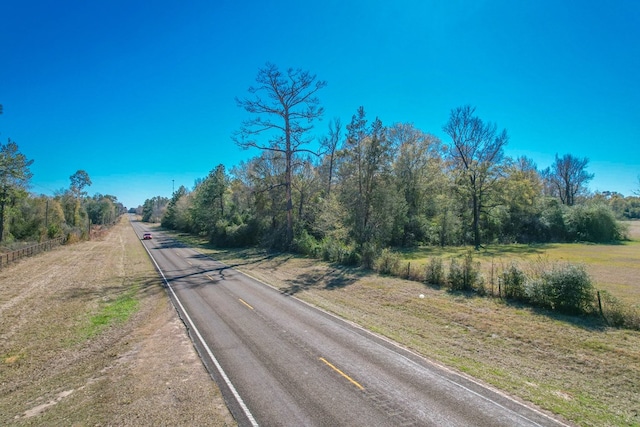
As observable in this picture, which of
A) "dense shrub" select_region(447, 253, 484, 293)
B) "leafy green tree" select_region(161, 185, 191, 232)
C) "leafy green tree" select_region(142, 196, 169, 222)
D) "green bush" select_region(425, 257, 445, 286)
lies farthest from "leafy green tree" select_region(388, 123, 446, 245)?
"leafy green tree" select_region(142, 196, 169, 222)

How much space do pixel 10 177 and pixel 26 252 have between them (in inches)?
534

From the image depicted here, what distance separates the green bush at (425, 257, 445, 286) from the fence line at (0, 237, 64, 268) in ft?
115

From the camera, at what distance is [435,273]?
1991cm

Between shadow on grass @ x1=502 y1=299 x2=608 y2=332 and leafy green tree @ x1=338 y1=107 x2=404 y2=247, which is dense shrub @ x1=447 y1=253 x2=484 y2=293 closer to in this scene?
shadow on grass @ x1=502 y1=299 x2=608 y2=332

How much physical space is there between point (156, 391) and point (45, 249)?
145 feet

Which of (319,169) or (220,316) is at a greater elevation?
(319,169)

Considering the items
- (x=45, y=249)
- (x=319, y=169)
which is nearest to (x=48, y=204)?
(x=45, y=249)

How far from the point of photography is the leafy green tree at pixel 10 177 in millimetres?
38750

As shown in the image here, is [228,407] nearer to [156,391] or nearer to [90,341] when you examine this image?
[156,391]

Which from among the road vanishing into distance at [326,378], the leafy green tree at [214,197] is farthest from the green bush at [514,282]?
the leafy green tree at [214,197]

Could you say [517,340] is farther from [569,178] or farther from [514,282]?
[569,178]

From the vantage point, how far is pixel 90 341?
12.2 metres

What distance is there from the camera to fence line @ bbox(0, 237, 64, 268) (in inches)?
1175

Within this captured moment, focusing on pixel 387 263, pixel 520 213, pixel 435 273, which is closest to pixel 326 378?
pixel 435 273
